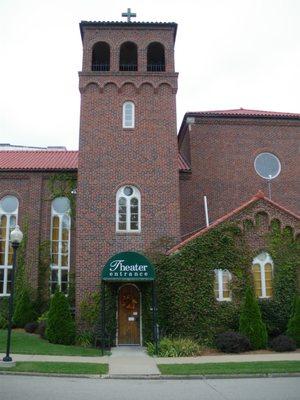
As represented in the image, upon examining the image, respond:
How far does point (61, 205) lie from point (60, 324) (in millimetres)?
8172

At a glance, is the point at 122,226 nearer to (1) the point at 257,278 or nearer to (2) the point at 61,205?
(2) the point at 61,205

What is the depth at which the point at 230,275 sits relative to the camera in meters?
19.2

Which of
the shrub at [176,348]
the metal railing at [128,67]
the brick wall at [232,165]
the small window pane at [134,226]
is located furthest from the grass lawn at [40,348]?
the metal railing at [128,67]

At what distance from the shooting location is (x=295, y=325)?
1783 cm

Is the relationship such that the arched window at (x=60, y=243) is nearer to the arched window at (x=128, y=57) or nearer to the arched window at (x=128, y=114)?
the arched window at (x=128, y=114)

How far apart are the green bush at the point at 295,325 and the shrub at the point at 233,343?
1839 millimetres

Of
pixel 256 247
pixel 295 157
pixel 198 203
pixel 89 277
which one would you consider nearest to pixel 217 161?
pixel 198 203

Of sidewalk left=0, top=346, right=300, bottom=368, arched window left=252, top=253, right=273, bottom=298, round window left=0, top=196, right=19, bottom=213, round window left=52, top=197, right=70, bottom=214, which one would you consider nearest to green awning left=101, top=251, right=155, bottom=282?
sidewalk left=0, top=346, right=300, bottom=368

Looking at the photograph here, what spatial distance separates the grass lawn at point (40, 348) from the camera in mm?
16469

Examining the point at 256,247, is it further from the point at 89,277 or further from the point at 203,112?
the point at 203,112

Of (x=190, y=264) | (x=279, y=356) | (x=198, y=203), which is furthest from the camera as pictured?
(x=198, y=203)

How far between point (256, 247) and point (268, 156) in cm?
892

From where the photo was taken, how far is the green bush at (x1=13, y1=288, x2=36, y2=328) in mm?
22391

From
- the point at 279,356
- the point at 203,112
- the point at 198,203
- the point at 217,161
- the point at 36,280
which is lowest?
the point at 279,356
